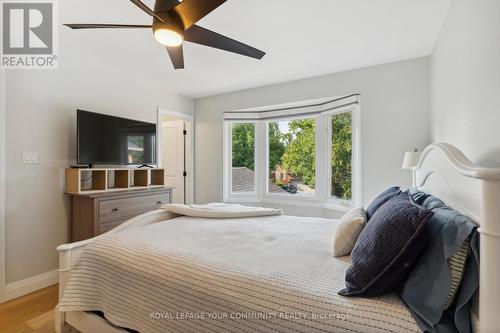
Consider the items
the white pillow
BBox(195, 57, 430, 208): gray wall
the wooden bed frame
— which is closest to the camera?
the wooden bed frame

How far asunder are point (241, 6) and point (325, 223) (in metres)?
Answer: 1.81

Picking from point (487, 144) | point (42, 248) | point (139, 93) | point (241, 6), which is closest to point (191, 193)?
point (139, 93)

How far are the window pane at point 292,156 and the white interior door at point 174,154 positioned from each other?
1.55 meters

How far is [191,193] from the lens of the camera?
4.34 meters

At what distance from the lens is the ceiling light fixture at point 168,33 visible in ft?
4.50

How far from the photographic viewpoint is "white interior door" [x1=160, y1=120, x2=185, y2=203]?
4348 millimetres

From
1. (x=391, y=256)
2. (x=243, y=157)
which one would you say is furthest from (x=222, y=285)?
(x=243, y=157)

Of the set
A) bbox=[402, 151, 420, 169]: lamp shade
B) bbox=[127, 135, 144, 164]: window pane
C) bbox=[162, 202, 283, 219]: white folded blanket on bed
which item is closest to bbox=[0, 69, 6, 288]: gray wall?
bbox=[127, 135, 144, 164]: window pane

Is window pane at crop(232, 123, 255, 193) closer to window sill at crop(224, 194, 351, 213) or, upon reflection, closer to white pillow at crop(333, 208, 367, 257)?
window sill at crop(224, 194, 351, 213)

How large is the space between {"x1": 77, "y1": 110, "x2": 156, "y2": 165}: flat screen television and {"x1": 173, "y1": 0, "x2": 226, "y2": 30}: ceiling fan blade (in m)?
1.86

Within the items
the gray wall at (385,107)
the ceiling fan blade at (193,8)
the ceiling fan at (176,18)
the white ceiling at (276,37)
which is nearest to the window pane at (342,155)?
the gray wall at (385,107)

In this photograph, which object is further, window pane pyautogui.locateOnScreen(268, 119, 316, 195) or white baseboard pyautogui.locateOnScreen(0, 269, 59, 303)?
window pane pyautogui.locateOnScreen(268, 119, 316, 195)

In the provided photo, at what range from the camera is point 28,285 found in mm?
2383

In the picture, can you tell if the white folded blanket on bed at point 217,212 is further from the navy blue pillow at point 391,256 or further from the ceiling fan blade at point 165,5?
the ceiling fan blade at point 165,5
